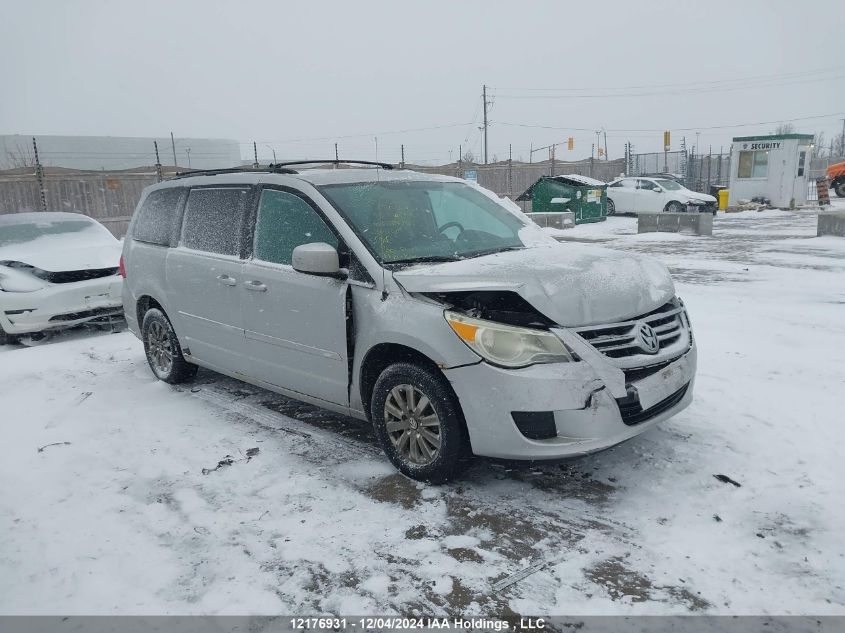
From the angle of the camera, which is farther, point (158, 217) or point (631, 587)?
point (158, 217)

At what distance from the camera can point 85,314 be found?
7.31 meters

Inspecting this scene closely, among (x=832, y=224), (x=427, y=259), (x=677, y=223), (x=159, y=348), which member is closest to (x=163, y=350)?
(x=159, y=348)

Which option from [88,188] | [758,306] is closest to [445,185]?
[758,306]

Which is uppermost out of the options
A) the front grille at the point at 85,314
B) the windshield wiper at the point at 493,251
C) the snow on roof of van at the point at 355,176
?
the snow on roof of van at the point at 355,176

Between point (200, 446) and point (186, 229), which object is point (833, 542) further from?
point (186, 229)

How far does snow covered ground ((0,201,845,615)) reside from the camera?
2566 mm

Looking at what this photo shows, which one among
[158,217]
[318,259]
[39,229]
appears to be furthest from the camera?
[39,229]

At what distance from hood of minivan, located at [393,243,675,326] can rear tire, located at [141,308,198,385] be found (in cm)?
278

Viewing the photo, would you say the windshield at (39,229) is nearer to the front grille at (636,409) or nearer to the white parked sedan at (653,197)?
the front grille at (636,409)

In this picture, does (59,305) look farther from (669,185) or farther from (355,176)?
(669,185)

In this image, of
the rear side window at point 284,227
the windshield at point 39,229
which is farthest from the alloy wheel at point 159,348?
the windshield at point 39,229

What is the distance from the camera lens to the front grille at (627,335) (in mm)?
3057

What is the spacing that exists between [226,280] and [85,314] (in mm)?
3937

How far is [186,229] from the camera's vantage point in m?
4.99
